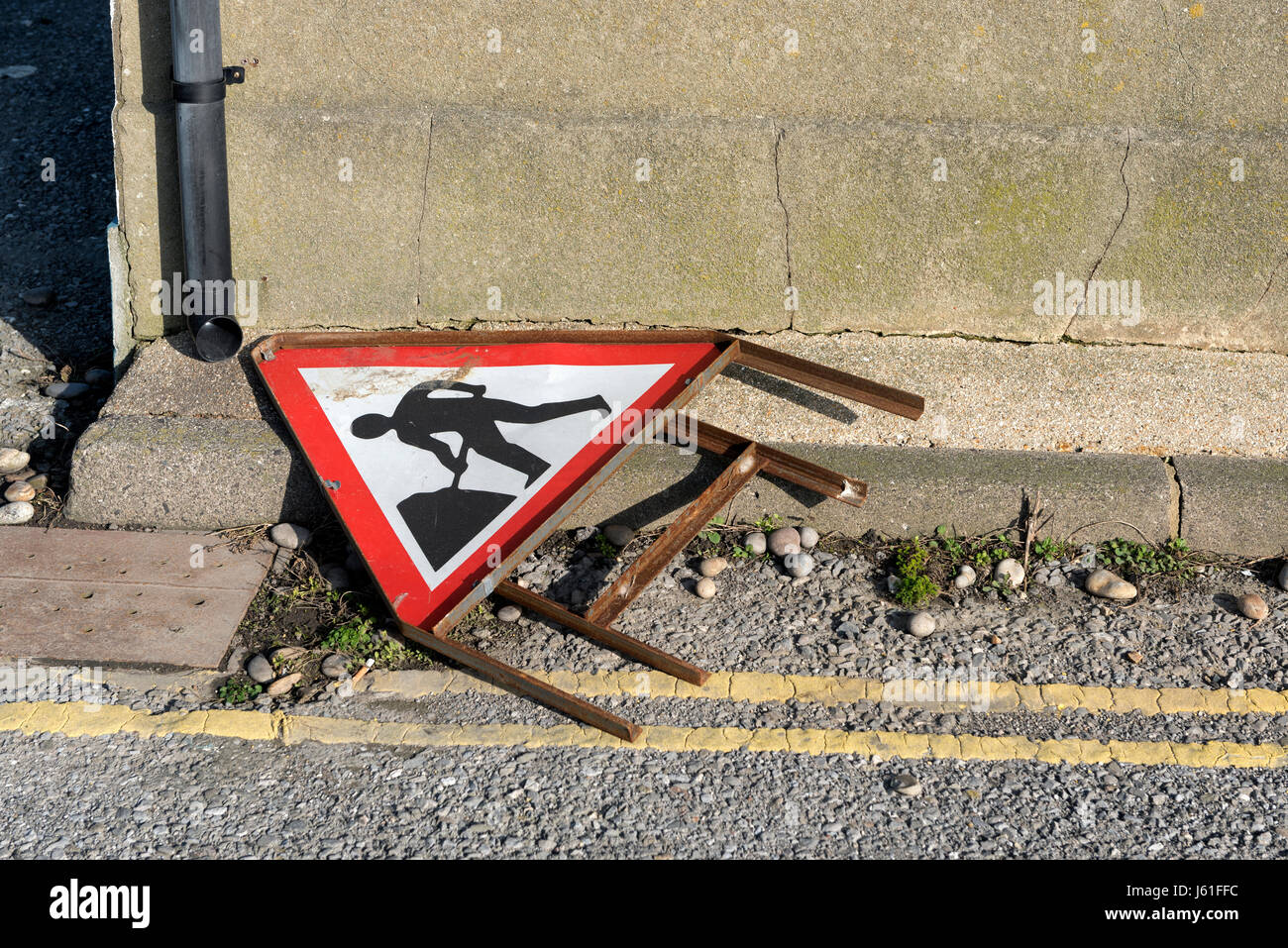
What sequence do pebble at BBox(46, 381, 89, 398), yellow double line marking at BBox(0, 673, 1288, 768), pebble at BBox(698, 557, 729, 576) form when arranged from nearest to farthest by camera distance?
yellow double line marking at BBox(0, 673, 1288, 768) < pebble at BBox(698, 557, 729, 576) < pebble at BBox(46, 381, 89, 398)

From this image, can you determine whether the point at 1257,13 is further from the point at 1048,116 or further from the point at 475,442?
the point at 475,442

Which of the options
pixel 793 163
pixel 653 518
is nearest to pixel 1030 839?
pixel 653 518

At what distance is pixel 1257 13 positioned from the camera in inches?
157

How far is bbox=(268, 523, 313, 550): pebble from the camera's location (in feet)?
12.6

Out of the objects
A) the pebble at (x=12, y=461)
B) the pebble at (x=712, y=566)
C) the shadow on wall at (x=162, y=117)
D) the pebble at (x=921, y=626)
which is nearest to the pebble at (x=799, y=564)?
the pebble at (x=712, y=566)

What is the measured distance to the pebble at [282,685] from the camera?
3.29 m

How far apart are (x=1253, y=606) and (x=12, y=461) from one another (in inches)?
177

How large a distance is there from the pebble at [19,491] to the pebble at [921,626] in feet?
10.4

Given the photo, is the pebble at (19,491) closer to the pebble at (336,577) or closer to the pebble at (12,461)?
the pebble at (12,461)

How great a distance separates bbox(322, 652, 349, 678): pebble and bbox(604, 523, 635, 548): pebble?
1011 mm

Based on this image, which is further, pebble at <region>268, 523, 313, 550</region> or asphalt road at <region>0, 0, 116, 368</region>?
asphalt road at <region>0, 0, 116, 368</region>

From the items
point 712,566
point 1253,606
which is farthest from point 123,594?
point 1253,606

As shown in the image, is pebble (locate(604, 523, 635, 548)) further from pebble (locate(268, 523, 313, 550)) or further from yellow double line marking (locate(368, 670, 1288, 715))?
pebble (locate(268, 523, 313, 550))

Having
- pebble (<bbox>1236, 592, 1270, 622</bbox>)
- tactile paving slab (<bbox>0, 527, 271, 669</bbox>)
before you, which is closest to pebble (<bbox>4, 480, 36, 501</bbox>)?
tactile paving slab (<bbox>0, 527, 271, 669</bbox>)
